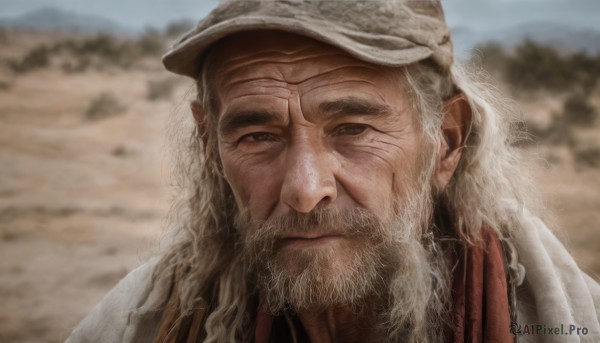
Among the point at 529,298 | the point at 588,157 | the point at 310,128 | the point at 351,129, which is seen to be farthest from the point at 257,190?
the point at 588,157

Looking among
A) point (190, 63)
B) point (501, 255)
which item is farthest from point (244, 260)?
point (501, 255)

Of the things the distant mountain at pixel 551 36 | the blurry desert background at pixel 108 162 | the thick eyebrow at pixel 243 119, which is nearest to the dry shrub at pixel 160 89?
the blurry desert background at pixel 108 162

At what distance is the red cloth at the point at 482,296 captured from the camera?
6.48ft

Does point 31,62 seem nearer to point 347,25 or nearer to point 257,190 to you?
point 257,190

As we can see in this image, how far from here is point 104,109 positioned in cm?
1634

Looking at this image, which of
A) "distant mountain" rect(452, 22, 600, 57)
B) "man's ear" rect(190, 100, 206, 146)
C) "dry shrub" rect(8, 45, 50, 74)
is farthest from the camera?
"dry shrub" rect(8, 45, 50, 74)

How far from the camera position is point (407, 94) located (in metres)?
2.15

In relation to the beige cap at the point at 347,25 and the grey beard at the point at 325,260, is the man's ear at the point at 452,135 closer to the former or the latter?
the beige cap at the point at 347,25

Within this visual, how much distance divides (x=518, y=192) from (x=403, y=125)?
0.82 m

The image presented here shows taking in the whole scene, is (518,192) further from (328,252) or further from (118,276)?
(118,276)

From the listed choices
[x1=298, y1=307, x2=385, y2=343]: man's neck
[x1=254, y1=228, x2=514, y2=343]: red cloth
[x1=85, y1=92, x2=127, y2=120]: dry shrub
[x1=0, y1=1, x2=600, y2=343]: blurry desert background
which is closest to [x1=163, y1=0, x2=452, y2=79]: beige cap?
[x1=0, y1=1, x2=600, y2=343]: blurry desert background

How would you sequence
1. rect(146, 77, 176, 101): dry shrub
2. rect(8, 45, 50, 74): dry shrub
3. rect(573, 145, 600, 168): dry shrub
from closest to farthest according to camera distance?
1. rect(573, 145, 600, 168): dry shrub
2. rect(146, 77, 176, 101): dry shrub
3. rect(8, 45, 50, 74): dry shrub

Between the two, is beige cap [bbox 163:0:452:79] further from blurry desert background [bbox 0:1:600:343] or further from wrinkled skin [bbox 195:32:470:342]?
blurry desert background [bbox 0:1:600:343]

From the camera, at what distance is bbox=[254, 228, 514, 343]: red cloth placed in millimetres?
1979
